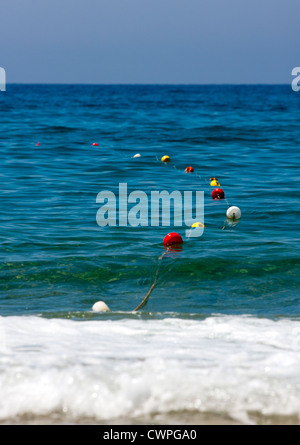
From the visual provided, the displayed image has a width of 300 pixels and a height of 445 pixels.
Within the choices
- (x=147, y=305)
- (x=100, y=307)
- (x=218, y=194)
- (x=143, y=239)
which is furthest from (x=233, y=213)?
(x=100, y=307)

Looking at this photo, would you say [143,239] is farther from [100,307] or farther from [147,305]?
[100,307]

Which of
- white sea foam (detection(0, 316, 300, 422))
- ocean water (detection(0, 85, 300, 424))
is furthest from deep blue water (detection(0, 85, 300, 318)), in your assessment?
white sea foam (detection(0, 316, 300, 422))

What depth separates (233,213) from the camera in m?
11.9

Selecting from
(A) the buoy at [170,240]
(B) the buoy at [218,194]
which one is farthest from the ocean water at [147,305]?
(B) the buoy at [218,194]

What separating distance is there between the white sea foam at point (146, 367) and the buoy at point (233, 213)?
5188mm

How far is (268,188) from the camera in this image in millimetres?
15516

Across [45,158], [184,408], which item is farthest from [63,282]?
[45,158]

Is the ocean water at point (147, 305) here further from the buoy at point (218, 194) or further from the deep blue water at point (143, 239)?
the buoy at point (218, 194)

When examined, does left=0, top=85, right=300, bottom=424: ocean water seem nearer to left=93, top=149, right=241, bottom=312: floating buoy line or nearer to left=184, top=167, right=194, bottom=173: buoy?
left=93, top=149, right=241, bottom=312: floating buoy line

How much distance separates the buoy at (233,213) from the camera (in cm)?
1188

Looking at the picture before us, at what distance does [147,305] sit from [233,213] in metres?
→ 4.87

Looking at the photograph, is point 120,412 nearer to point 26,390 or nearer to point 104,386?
point 104,386

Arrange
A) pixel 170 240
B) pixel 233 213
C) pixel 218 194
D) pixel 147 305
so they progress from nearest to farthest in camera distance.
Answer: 1. pixel 147 305
2. pixel 170 240
3. pixel 233 213
4. pixel 218 194

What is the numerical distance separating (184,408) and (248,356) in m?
1.21
